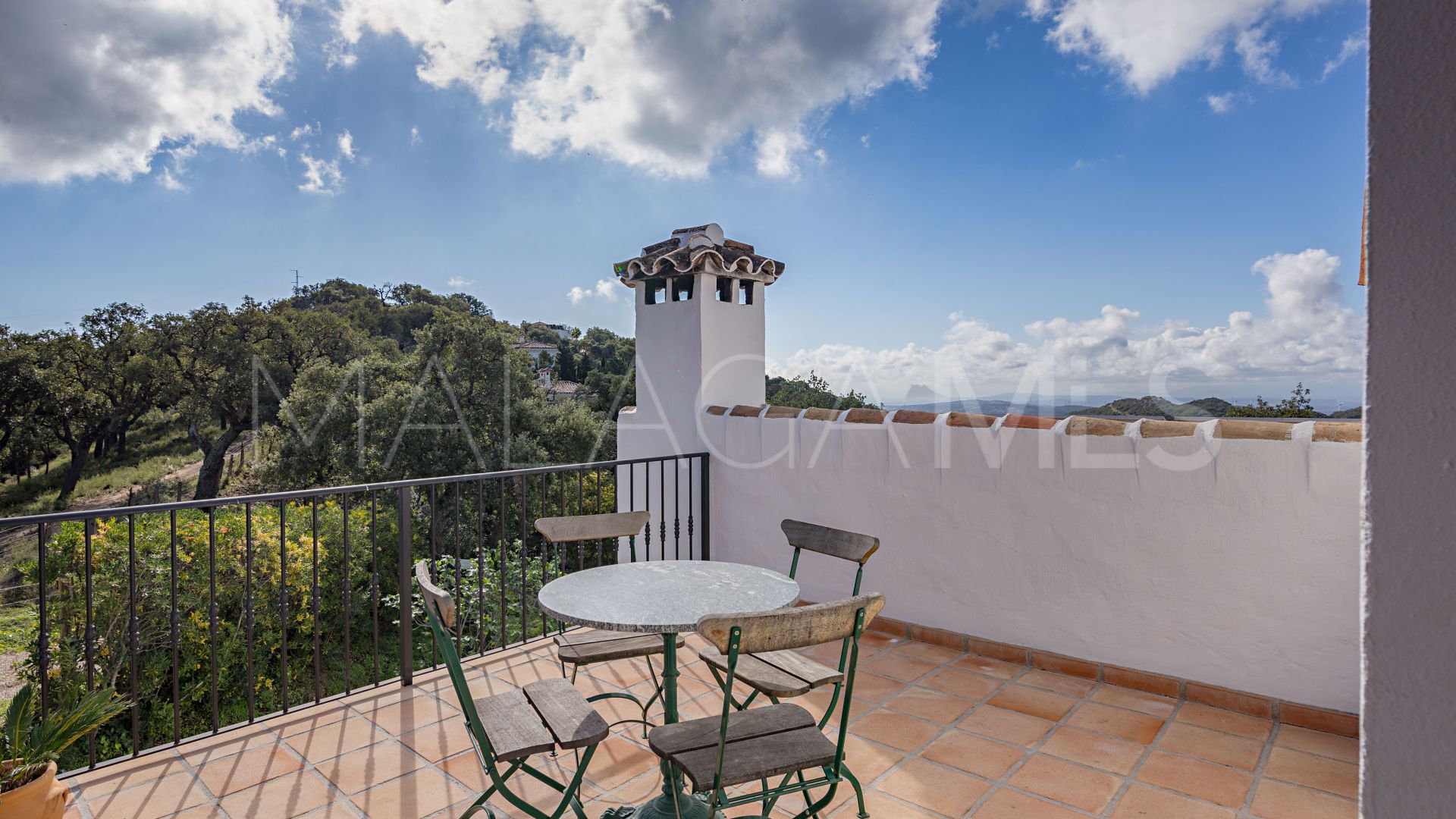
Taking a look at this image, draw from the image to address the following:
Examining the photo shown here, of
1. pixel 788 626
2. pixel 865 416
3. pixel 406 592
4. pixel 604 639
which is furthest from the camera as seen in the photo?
pixel 865 416

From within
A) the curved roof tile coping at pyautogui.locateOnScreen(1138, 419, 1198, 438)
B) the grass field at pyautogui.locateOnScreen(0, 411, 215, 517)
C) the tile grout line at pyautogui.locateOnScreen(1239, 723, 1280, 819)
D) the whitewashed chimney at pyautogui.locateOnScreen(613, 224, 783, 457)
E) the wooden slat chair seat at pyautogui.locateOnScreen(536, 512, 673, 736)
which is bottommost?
the grass field at pyautogui.locateOnScreen(0, 411, 215, 517)

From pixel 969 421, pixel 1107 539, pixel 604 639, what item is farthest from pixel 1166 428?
pixel 604 639

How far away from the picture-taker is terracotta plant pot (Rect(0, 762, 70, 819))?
1737 mm

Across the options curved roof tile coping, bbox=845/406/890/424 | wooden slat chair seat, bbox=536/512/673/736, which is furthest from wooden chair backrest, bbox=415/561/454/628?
curved roof tile coping, bbox=845/406/890/424

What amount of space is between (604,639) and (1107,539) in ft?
7.18

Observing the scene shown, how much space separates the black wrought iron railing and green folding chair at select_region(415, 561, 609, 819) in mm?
619

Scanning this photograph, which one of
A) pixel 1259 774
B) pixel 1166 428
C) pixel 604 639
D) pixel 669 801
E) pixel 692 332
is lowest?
pixel 1259 774

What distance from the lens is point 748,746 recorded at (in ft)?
5.62

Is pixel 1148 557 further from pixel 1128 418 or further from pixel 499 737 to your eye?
pixel 499 737

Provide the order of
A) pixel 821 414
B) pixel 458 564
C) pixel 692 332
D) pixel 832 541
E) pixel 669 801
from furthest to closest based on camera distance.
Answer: pixel 458 564, pixel 692 332, pixel 821 414, pixel 832 541, pixel 669 801

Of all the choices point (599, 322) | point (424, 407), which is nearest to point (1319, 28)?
point (424, 407)

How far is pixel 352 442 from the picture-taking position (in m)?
16.9

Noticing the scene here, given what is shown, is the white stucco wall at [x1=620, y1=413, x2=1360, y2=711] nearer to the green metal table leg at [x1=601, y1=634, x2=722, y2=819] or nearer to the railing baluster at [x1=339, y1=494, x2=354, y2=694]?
the green metal table leg at [x1=601, y1=634, x2=722, y2=819]

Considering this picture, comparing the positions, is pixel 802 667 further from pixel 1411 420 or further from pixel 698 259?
pixel 698 259
